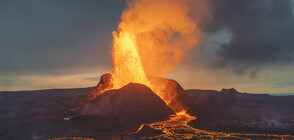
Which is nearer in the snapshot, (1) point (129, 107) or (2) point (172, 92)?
(1) point (129, 107)

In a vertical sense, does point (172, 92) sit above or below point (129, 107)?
above

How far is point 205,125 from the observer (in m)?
53.4

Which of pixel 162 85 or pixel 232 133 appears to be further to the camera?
pixel 162 85

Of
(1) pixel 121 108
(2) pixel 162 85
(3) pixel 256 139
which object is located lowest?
(3) pixel 256 139

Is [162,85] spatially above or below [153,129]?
above

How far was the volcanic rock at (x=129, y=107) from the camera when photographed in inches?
2080

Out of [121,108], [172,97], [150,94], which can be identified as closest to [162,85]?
[172,97]

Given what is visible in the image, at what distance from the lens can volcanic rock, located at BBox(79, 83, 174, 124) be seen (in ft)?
173

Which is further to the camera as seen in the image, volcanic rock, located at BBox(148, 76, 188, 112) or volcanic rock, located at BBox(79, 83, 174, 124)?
volcanic rock, located at BBox(148, 76, 188, 112)

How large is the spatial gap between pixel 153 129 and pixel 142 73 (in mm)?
27203

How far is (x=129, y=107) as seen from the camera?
55969 mm

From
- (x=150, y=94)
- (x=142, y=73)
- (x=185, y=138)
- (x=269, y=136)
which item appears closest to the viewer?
(x=185, y=138)

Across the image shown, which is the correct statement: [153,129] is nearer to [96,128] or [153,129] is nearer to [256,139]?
[96,128]

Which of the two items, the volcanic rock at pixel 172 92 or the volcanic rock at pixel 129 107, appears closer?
the volcanic rock at pixel 129 107
